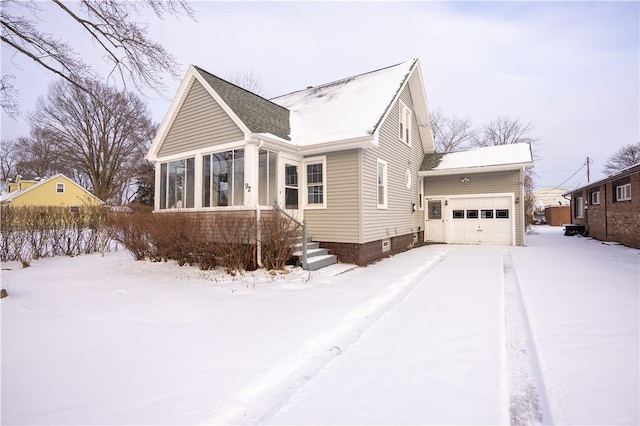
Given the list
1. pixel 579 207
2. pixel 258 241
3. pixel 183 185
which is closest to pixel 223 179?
pixel 183 185

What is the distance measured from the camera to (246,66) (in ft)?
89.5

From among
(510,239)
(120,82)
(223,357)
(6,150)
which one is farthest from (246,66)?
(6,150)

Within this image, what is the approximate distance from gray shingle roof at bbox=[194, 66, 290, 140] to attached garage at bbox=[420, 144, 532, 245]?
7.89 metres

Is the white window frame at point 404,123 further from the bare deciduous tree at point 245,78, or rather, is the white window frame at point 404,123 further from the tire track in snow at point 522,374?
the bare deciduous tree at point 245,78

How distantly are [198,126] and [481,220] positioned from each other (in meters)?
12.7

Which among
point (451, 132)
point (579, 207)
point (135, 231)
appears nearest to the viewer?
point (135, 231)

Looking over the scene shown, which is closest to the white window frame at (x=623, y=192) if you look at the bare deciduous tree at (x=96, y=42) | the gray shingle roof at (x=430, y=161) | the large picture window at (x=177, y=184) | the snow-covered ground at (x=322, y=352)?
the gray shingle roof at (x=430, y=161)

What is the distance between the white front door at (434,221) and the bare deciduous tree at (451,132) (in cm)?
2006

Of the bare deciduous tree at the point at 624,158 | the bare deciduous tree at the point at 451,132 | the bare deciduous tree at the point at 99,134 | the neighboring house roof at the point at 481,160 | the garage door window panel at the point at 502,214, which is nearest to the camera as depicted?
the neighboring house roof at the point at 481,160

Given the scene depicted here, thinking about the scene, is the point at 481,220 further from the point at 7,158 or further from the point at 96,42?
the point at 7,158

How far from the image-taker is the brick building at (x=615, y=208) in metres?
12.4

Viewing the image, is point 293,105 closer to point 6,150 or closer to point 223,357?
point 223,357

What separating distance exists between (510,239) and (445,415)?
1366 cm

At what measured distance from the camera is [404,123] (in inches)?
512
